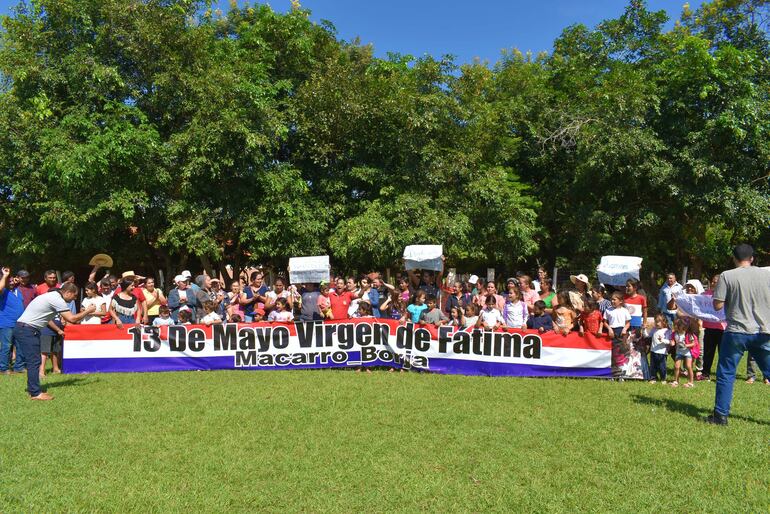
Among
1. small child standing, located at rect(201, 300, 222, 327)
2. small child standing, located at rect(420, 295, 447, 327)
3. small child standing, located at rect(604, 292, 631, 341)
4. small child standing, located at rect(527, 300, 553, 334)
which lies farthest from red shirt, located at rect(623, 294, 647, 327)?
small child standing, located at rect(201, 300, 222, 327)

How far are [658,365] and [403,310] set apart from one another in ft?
15.9

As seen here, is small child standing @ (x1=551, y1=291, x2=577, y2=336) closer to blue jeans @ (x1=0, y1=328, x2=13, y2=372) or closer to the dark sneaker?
A: the dark sneaker

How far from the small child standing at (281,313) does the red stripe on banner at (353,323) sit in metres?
0.34

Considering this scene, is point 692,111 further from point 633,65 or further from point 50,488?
point 50,488

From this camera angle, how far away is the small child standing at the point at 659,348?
9820 mm

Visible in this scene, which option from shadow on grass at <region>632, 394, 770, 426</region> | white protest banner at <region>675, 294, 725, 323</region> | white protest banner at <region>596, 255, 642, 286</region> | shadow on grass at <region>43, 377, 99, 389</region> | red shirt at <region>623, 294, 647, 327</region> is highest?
white protest banner at <region>596, 255, 642, 286</region>

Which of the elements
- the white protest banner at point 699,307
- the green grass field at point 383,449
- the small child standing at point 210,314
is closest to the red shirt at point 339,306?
the small child standing at point 210,314

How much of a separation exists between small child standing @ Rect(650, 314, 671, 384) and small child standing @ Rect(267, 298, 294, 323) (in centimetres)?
655

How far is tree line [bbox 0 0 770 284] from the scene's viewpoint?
16.6m

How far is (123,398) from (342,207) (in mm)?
11219

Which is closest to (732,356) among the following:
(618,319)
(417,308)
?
(618,319)

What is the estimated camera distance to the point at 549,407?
7.95m

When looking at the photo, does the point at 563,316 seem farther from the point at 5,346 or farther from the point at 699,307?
the point at 5,346

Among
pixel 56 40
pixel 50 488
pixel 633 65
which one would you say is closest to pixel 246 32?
pixel 56 40
